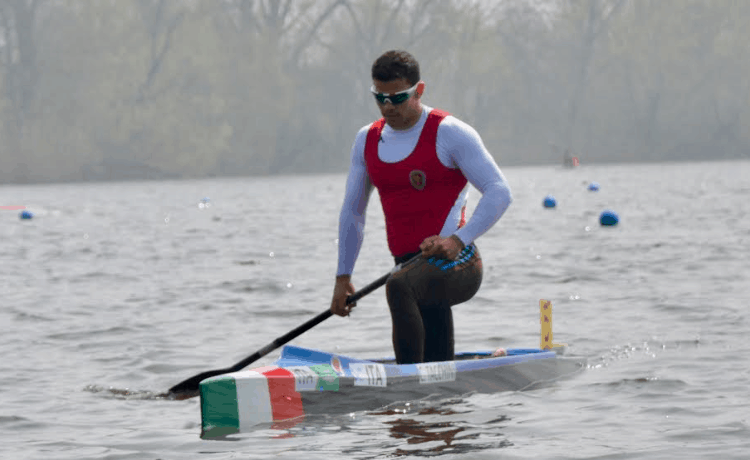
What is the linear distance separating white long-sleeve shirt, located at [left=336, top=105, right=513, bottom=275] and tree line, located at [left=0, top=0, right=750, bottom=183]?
61378mm

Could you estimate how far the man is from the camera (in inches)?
278

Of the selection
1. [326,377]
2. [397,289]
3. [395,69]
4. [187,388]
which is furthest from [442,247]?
[187,388]

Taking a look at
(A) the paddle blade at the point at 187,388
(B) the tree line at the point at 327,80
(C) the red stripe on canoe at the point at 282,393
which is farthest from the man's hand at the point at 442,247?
(B) the tree line at the point at 327,80

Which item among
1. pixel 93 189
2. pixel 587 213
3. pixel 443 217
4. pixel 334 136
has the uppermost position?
pixel 334 136

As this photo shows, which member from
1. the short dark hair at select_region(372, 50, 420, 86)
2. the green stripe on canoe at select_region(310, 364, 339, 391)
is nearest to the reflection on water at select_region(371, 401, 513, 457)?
the green stripe on canoe at select_region(310, 364, 339, 391)

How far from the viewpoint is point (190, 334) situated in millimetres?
12016

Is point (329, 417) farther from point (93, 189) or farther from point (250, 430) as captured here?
point (93, 189)

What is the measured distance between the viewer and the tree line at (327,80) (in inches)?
2704

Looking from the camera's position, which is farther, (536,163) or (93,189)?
(536,163)

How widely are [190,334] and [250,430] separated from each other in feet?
16.0

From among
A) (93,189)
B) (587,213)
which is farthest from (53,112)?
(587,213)

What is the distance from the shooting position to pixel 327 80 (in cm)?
7994

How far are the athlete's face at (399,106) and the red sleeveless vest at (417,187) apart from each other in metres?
0.10

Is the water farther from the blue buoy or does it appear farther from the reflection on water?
the blue buoy
